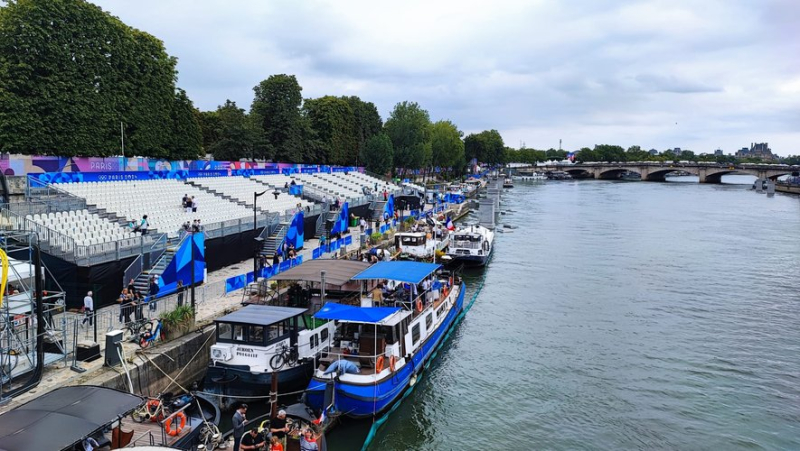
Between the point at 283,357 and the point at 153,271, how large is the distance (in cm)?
1020

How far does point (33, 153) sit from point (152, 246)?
1763 cm

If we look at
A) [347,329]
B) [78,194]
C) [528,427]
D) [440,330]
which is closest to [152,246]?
[78,194]

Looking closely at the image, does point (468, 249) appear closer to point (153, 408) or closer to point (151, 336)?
point (151, 336)

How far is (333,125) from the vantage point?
8944 cm

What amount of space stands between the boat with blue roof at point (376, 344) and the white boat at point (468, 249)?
17216 mm

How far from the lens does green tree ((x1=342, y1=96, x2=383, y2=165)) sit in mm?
101250

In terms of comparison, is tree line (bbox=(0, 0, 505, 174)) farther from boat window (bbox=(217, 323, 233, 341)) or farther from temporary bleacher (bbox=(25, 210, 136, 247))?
boat window (bbox=(217, 323, 233, 341))

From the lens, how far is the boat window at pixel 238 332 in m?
18.8

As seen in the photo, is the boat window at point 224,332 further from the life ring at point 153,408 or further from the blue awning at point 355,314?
the life ring at point 153,408

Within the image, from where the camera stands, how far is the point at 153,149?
48.6 m

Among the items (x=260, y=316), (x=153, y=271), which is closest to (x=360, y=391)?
(x=260, y=316)

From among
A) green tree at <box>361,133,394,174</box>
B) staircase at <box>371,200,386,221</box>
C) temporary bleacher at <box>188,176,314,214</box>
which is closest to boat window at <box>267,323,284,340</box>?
temporary bleacher at <box>188,176,314,214</box>

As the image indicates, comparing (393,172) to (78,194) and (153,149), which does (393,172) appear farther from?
(78,194)

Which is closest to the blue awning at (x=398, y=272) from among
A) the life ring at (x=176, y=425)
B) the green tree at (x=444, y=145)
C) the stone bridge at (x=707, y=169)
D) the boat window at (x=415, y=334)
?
the boat window at (x=415, y=334)
